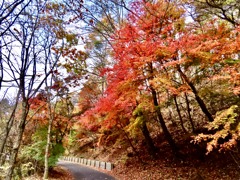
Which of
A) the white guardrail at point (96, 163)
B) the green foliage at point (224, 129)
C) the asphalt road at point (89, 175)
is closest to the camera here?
the green foliage at point (224, 129)

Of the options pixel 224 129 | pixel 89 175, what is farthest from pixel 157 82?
pixel 89 175

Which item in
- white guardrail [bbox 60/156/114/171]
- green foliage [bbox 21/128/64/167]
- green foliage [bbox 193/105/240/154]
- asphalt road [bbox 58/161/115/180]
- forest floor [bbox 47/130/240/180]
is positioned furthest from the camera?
white guardrail [bbox 60/156/114/171]

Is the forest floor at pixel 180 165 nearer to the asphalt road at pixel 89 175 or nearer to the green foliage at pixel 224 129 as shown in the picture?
the asphalt road at pixel 89 175

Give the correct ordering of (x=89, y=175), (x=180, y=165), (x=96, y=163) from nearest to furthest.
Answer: (x=180, y=165) < (x=89, y=175) < (x=96, y=163)

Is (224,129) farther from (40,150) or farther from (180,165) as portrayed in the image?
(40,150)

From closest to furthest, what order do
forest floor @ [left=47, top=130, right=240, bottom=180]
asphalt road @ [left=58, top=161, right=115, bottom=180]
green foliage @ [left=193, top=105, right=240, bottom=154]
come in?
green foliage @ [left=193, top=105, right=240, bottom=154] < forest floor @ [left=47, top=130, right=240, bottom=180] < asphalt road @ [left=58, top=161, right=115, bottom=180]

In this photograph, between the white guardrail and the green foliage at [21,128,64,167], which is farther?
the white guardrail

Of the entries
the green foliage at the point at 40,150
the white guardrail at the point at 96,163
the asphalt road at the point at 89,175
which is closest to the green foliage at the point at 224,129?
the asphalt road at the point at 89,175

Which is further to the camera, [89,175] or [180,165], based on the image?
[89,175]

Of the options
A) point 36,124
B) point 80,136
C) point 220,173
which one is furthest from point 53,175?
point 220,173

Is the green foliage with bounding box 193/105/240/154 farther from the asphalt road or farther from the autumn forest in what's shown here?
the asphalt road

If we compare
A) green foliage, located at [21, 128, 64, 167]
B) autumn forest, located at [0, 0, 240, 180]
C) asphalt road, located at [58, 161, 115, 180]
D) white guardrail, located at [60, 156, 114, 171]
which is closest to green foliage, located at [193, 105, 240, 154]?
autumn forest, located at [0, 0, 240, 180]

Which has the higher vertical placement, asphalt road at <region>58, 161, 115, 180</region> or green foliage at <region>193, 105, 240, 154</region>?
green foliage at <region>193, 105, 240, 154</region>

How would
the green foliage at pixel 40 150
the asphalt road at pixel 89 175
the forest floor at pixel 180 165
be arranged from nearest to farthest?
the forest floor at pixel 180 165
the asphalt road at pixel 89 175
the green foliage at pixel 40 150
